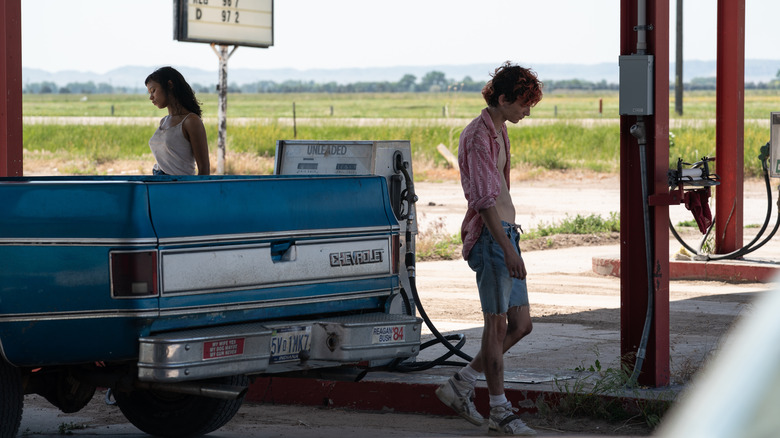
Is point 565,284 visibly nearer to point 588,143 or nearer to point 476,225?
point 476,225

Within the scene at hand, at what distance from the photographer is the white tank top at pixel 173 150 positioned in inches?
305

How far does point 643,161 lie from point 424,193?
1919 centimetres

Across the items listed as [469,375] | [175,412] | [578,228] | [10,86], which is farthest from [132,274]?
[578,228]

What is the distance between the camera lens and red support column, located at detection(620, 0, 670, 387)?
270 inches

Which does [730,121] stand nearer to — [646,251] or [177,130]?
[646,251]

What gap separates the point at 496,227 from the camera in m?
5.83

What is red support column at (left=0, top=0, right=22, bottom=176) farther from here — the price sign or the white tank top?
the price sign

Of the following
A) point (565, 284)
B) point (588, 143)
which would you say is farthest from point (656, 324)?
point (588, 143)

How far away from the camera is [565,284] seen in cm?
1292

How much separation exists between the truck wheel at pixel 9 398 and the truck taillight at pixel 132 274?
67cm

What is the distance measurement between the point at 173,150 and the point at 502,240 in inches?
111

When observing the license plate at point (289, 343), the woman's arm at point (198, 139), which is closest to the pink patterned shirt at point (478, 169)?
the license plate at point (289, 343)

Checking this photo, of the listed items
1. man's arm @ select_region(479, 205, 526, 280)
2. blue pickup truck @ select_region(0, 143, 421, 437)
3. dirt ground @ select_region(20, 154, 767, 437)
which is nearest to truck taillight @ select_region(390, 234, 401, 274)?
blue pickup truck @ select_region(0, 143, 421, 437)

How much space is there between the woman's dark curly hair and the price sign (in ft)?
33.8
